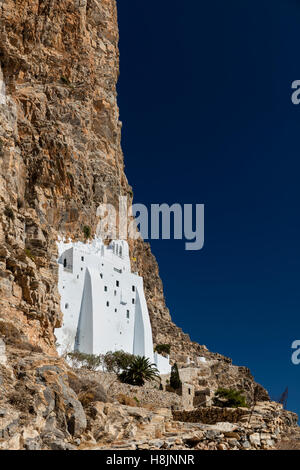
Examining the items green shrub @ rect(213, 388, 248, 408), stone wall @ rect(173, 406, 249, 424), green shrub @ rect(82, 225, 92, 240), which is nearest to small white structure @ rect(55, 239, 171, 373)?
green shrub @ rect(82, 225, 92, 240)

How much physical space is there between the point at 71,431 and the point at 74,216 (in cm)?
3243

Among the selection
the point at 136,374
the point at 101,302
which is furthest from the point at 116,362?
the point at 101,302

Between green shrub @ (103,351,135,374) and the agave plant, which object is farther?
green shrub @ (103,351,135,374)

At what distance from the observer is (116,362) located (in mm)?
36625

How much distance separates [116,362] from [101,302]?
6421mm

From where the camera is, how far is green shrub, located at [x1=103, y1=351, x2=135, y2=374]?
35625mm

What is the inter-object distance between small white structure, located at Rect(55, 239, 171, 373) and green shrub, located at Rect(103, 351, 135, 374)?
91.5 inches

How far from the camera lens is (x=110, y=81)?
5950cm

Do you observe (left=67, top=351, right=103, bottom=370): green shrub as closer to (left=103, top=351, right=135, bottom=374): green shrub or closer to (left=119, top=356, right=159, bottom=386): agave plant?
(left=103, top=351, right=135, bottom=374): green shrub

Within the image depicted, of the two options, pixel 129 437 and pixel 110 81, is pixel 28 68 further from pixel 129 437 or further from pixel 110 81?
pixel 129 437

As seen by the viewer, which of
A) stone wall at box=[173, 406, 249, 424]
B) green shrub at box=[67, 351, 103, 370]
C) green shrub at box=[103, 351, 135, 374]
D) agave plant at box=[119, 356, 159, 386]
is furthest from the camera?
green shrub at box=[103, 351, 135, 374]

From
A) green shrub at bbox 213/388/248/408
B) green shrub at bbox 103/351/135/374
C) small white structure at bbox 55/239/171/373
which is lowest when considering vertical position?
green shrub at bbox 213/388/248/408

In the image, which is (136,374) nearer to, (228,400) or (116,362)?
(116,362)

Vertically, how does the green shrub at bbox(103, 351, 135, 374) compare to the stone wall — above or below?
above
